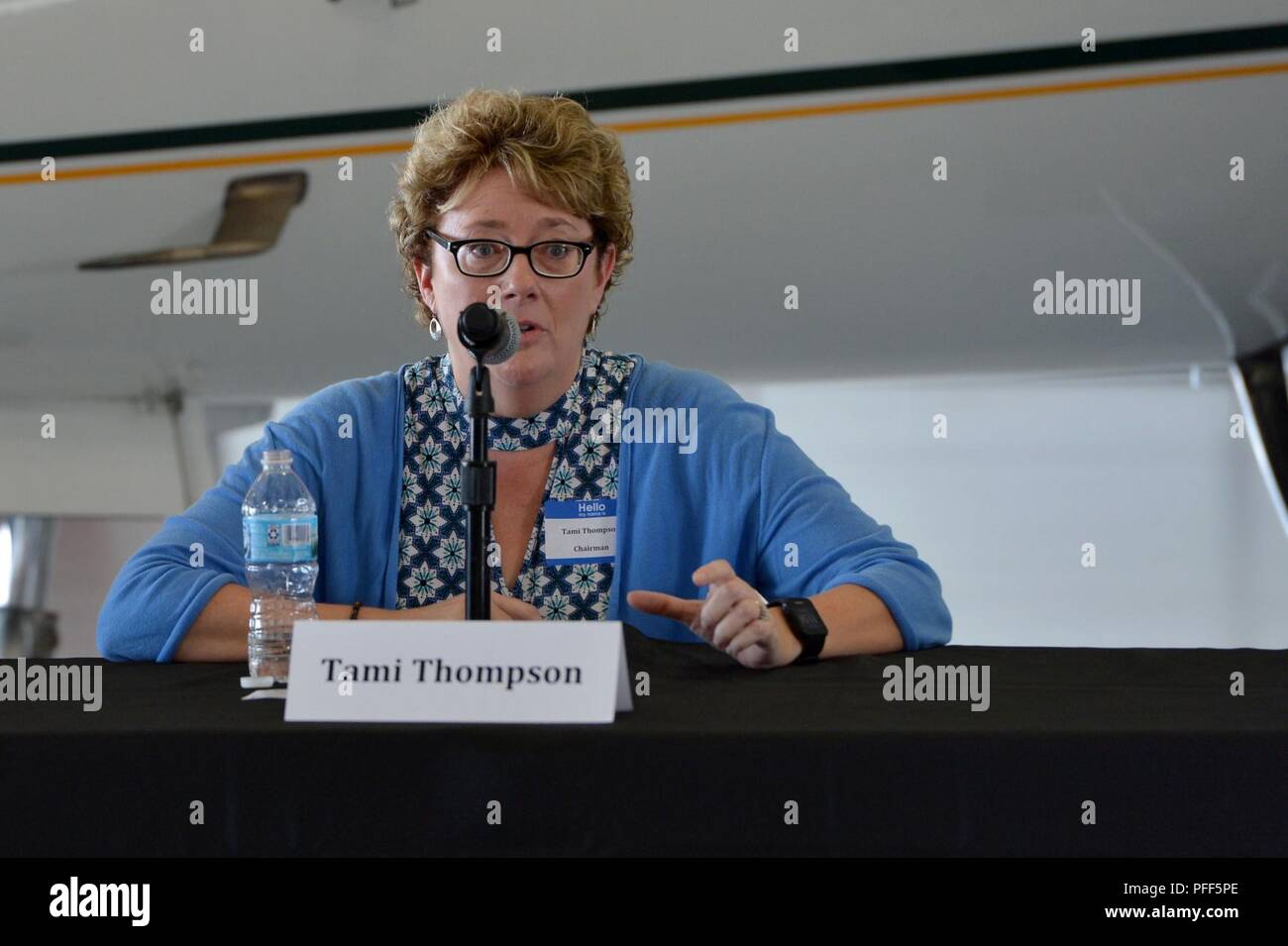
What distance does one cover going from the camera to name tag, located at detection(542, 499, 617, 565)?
1613mm

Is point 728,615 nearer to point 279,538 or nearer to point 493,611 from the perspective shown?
point 493,611

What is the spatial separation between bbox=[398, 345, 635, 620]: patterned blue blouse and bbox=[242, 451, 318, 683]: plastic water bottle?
13 centimetres

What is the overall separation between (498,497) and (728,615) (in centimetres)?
55

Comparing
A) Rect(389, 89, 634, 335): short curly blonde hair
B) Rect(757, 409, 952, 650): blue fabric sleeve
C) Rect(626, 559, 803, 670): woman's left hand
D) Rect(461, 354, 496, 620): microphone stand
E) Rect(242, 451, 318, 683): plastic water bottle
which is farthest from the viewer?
Rect(389, 89, 634, 335): short curly blonde hair

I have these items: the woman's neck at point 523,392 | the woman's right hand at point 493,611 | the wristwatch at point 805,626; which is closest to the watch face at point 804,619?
the wristwatch at point 805,626

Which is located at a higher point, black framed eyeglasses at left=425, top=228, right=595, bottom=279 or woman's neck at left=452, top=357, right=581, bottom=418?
black framed eyeglasses at left=425, top=228, right=595, bottom=279

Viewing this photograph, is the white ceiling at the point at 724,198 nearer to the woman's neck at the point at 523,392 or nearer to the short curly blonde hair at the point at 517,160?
the short curly blonde hair at the point at 517,160

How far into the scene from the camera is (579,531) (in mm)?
1629

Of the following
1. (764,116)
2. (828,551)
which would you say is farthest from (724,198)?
(828,551)

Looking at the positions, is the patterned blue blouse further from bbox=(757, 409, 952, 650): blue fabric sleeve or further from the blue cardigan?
bbox=(757, 409, 952, 650): blue fabric sleeve

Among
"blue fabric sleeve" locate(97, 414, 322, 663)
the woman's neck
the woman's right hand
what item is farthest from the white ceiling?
the woman's right hand

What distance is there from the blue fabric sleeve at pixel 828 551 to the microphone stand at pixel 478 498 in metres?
0.48

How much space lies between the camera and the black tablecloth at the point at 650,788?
34.1 inches
